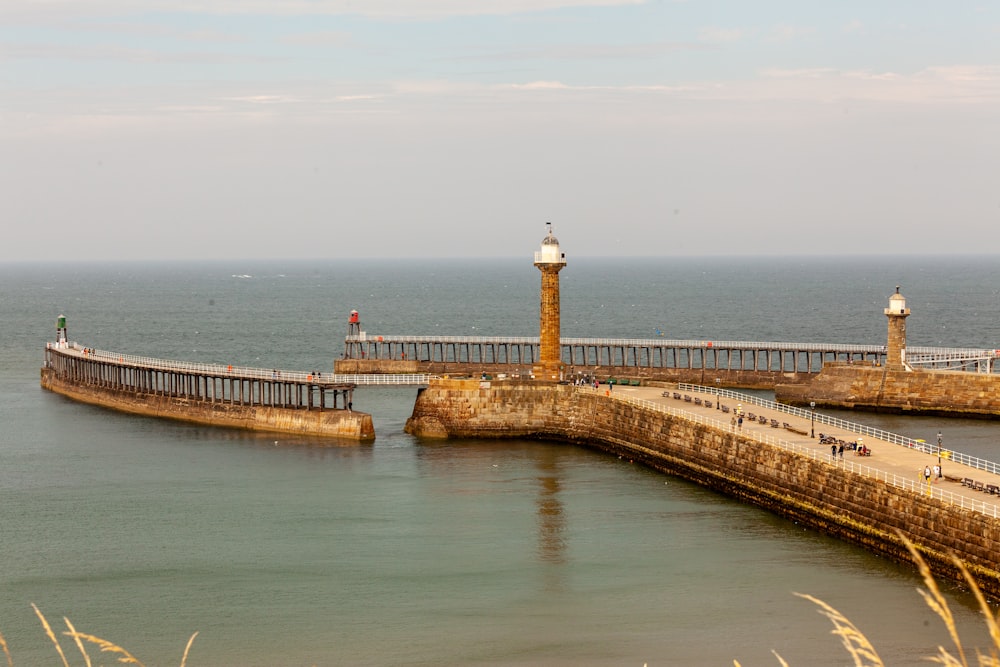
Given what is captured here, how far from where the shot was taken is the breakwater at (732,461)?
3900cm

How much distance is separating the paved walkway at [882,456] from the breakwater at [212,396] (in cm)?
1727

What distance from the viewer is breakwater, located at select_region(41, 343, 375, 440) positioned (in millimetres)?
71250

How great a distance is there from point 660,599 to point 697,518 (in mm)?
11455

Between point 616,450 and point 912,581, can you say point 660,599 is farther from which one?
point 616,450

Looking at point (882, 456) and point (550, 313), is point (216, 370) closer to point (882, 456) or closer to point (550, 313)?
point (550, 313)

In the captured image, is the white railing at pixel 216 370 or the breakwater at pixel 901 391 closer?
the white railing at pixel 216 370

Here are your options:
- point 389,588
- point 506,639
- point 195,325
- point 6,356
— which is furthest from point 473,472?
point 195,325

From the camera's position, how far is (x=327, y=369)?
110 metres

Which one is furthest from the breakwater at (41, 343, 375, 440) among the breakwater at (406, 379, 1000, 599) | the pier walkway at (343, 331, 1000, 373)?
the pier walkway at (343, 331, 1000, 373)

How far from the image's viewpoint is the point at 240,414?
74.8 metres

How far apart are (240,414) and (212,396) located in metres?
6.81

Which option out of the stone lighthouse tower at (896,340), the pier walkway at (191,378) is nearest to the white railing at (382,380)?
the pier walkway at (191,378)

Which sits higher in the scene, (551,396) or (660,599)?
(551,396)

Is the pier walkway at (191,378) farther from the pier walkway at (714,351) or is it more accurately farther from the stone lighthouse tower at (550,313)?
the stone lighthouse tower at (550,313)
